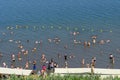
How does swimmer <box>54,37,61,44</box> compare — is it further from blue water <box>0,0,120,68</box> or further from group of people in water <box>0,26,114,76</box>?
blue water <box>0,0,120,68</box>

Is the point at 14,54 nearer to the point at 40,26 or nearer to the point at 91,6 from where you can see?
the point at 40,26

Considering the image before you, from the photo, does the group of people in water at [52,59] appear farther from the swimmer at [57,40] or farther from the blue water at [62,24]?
the blue water at [62,24]

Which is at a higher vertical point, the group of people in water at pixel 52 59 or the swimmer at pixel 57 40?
the swimmer at pixel 57 40

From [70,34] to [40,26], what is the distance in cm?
678

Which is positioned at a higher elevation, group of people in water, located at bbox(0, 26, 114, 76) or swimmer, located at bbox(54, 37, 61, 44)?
swimmer, located at bbox(54, 37, 61, 44)

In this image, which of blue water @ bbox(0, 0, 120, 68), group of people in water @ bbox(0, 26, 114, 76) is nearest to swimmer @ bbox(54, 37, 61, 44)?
group of people in water @ bbox(0, 26, 114, 76)

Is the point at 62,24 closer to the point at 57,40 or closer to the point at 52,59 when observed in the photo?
the point at 57,40

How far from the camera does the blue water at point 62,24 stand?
55688 mm

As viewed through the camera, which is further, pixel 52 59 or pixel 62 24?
pixel 62 24

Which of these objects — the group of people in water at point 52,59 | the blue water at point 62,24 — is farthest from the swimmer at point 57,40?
the blue water at point 62,24

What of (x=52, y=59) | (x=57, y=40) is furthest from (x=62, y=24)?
(x=52, y=59)

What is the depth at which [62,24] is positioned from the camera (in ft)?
223

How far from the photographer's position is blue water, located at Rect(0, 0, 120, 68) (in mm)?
55688

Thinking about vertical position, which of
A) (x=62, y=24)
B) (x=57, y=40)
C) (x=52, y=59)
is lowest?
(x=52, y=59)
